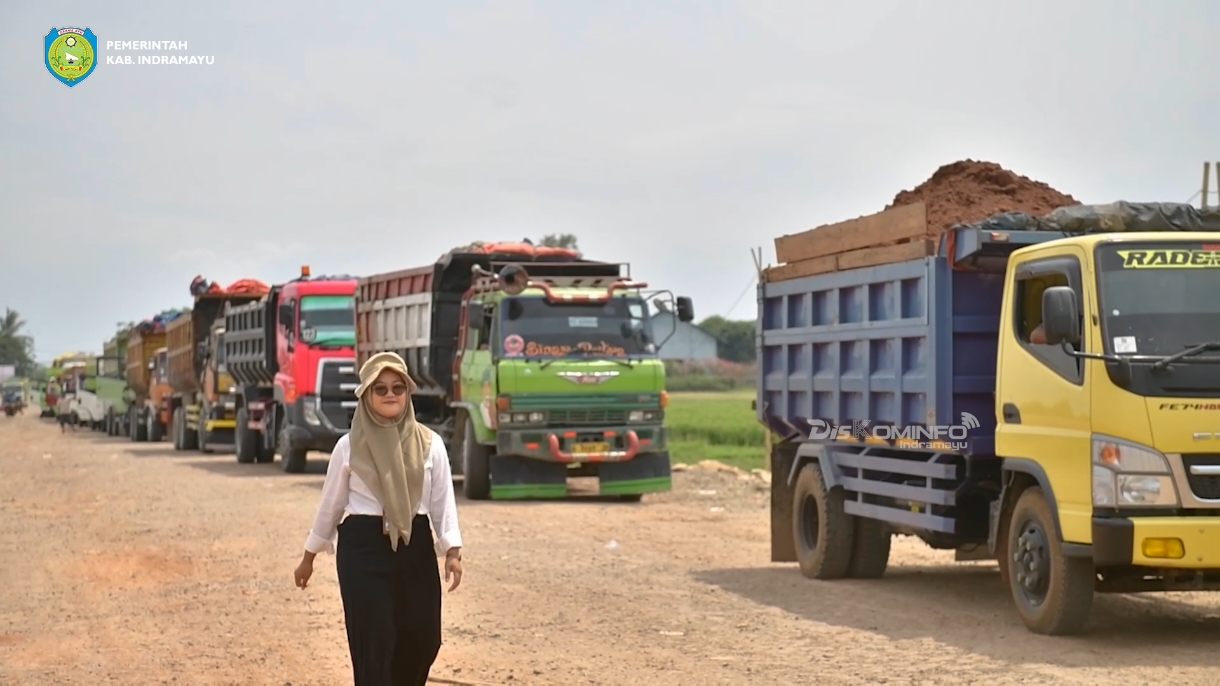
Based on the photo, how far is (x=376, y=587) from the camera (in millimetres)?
6301

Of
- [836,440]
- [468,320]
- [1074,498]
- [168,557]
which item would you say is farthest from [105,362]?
[1074,498]

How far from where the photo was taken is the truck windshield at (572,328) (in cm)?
2008

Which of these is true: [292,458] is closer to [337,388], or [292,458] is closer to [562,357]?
[337,388]

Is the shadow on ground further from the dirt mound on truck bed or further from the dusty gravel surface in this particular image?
the dirt mound on truck bed

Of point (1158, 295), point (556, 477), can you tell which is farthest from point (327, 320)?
point (1158, 295)

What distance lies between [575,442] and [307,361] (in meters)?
7.90

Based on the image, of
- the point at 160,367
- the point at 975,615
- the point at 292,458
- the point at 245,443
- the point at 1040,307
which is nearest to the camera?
the point at 1040,307

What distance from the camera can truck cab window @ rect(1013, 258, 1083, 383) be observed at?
9.38 m

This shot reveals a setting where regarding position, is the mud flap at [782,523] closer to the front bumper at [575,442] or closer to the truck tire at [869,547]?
the truck tire at [869,547]

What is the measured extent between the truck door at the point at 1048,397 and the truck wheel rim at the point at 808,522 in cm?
321

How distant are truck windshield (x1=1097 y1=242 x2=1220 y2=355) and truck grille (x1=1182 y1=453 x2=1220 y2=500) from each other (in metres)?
0.57

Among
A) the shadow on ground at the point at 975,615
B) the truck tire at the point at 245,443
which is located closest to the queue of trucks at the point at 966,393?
the shadow on ground at the point at 975,615

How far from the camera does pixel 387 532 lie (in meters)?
6.31

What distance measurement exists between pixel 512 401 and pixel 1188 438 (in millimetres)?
11791
